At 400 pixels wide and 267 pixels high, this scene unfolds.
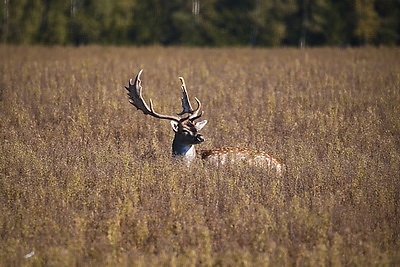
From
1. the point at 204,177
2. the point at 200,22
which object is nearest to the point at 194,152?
the point at 204,177

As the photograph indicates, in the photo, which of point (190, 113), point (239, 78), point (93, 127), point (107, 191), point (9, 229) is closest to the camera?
point (9, 229)

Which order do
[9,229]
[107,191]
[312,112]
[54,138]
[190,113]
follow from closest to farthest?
[9,229], [107,191], [190,113], [54,138], [312,112]

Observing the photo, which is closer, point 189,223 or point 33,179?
point 189,223

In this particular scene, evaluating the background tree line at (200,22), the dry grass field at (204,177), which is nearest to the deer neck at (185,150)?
the dry grass field at (204,177)

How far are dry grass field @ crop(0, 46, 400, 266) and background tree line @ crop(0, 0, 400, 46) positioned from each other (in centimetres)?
1539

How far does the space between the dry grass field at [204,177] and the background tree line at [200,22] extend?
15387 millimetres

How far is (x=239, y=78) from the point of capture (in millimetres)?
16516

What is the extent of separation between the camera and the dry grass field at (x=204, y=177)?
244 inches

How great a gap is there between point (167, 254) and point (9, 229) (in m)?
1.71

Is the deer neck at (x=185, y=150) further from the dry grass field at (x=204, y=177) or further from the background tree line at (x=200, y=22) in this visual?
the background tree line at (x=200, y=22)

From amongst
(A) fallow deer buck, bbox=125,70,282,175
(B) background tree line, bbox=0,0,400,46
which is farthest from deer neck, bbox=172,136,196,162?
(B) background tree line, bbox=0,0,400,46

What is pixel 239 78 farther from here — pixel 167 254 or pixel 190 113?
pixel 167 254

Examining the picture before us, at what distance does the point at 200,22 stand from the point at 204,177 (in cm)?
2570

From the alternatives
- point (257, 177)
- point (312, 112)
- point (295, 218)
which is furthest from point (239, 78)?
point (295, 218)
